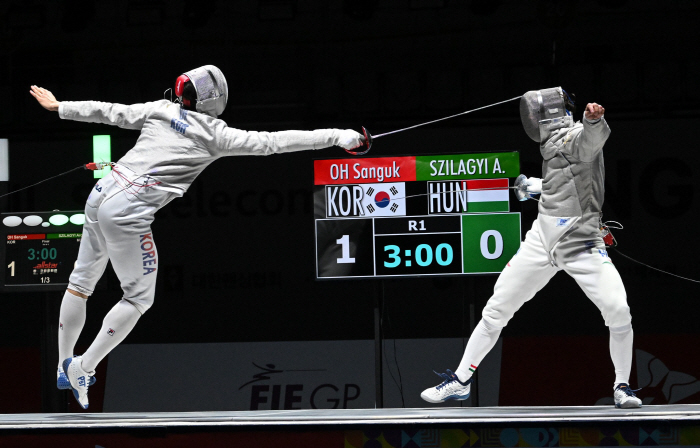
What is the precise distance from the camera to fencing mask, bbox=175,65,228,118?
2971 mm

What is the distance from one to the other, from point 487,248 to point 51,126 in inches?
148

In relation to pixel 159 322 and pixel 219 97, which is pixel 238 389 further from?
pixel 219 97

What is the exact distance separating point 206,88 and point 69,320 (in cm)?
106

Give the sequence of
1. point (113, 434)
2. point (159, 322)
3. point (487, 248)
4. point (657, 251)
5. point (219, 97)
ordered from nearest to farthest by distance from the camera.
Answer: point (113, 434), point (219, 97), point (487, 248), point (657, 251), point (159, 322)

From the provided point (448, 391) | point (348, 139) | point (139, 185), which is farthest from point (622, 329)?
point (139, 185)

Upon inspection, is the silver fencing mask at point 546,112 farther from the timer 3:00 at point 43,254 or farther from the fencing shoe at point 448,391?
the timer 3:00 at point 43,254

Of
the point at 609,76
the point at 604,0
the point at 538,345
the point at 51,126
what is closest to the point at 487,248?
the point at 538,345

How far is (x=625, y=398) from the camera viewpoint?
9.32ft

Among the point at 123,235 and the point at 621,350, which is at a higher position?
the point at 123,235

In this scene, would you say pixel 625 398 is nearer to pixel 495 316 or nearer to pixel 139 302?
pixel 495 316

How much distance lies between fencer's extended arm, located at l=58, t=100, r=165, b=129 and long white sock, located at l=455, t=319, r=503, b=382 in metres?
1.61

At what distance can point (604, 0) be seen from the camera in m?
5.80

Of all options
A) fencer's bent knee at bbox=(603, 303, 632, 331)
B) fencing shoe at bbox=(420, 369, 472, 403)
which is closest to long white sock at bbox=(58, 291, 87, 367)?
fencing shoe at bbox=(420, 369, 472, 403)

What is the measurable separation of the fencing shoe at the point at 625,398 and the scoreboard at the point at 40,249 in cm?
322
